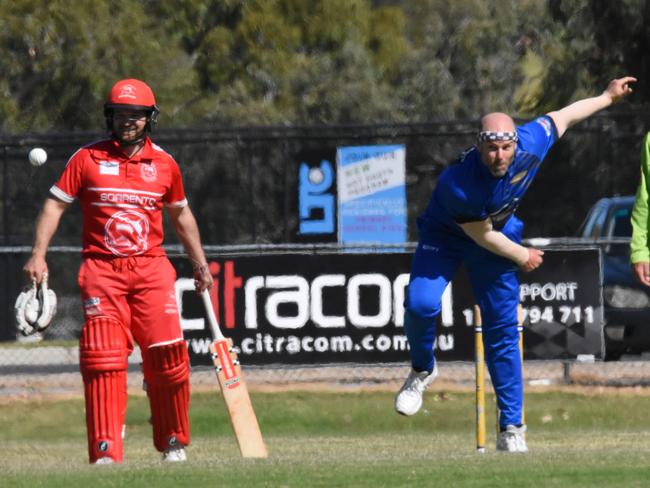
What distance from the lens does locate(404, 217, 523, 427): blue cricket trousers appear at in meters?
9.33

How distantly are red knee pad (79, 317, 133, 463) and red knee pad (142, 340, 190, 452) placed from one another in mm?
221

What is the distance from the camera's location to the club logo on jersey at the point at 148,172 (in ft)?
30.0

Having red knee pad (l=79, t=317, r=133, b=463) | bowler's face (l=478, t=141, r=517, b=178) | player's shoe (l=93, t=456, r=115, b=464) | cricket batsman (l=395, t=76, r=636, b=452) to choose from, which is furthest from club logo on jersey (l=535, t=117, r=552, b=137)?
player's shoe (l=93, t=456, r=115, b=464)

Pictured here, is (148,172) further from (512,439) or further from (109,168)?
(512,439)

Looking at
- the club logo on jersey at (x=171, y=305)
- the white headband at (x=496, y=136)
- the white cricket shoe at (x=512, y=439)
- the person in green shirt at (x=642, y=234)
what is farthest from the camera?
the person in green shirt at (x=642, y=234)

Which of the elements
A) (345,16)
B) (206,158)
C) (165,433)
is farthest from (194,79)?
(165,433)

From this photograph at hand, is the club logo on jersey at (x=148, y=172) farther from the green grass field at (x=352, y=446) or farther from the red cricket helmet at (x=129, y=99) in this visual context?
the green grass field at (x=352, y=446)

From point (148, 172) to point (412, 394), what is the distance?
82.9 inches

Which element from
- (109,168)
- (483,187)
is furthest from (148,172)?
(483,187)

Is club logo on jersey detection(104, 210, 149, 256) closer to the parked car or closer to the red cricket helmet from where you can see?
the red cricket helmet

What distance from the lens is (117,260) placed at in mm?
9055

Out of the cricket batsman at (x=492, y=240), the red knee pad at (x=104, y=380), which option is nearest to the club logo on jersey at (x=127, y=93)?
the red knee pad at (x=104, y=380)

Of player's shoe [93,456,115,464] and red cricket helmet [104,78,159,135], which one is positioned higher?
red cricket helmet [104,78,159,135]

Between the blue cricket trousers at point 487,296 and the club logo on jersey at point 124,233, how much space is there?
1.62 m
